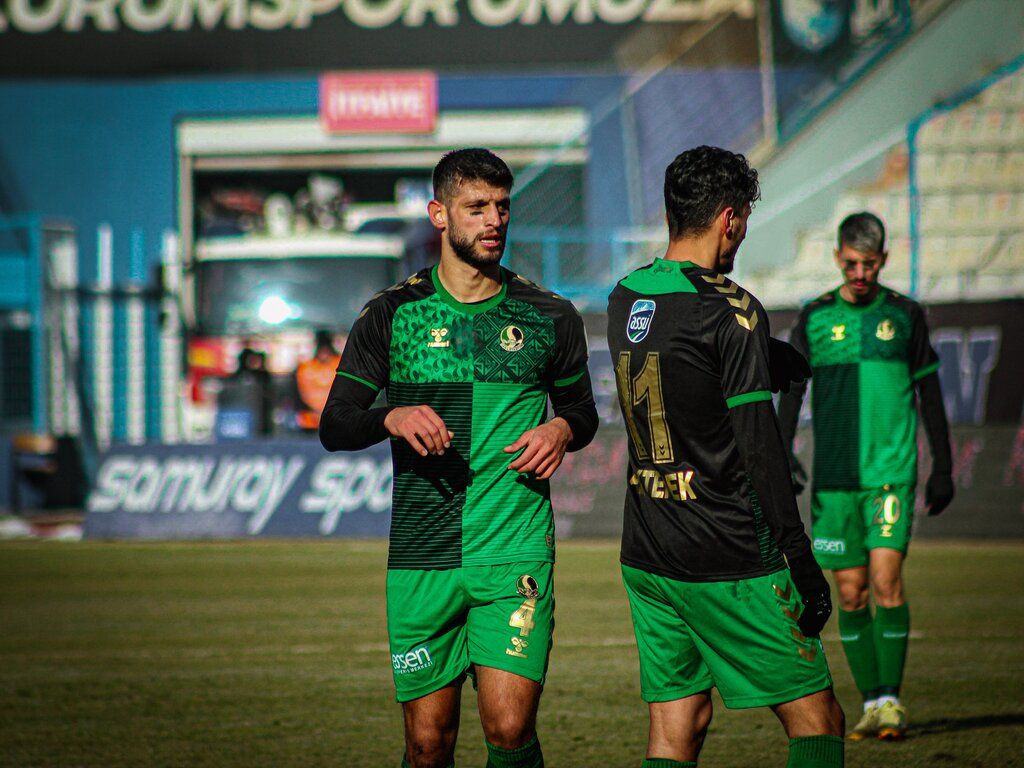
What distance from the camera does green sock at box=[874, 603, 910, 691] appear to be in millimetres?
6402

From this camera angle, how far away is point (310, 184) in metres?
31.5

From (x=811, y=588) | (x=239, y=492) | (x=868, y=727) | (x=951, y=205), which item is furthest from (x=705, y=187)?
(x=951, y=205)

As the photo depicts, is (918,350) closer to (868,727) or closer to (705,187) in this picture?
(868,727)

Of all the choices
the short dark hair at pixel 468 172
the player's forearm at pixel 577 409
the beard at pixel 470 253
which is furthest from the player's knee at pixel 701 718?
the short dark hair at pixel 468 172

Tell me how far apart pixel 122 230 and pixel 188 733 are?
24400 mm

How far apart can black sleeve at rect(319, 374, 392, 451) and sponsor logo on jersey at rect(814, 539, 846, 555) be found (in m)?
2.99

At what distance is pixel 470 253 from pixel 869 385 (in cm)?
297

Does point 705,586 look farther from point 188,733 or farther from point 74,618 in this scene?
point 74,618

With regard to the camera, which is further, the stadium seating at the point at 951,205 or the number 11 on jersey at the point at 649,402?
the stadium seating at the point at 951,205

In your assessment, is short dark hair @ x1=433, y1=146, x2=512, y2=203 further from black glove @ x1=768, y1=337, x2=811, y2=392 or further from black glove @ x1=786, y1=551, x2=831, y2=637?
black glove @ x1=786, y1=551, x2=831, y2=637

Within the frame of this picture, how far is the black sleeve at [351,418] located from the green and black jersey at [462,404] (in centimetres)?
4

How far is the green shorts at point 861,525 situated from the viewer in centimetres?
660

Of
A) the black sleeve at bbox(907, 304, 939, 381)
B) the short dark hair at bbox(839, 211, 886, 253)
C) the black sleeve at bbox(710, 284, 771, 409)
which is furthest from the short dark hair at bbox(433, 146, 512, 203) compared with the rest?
the black sleeve at bbox(907, 304, 939, 381)

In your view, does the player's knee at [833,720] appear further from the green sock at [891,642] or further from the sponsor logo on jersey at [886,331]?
the sponsor logo on jersey at [886,331]
